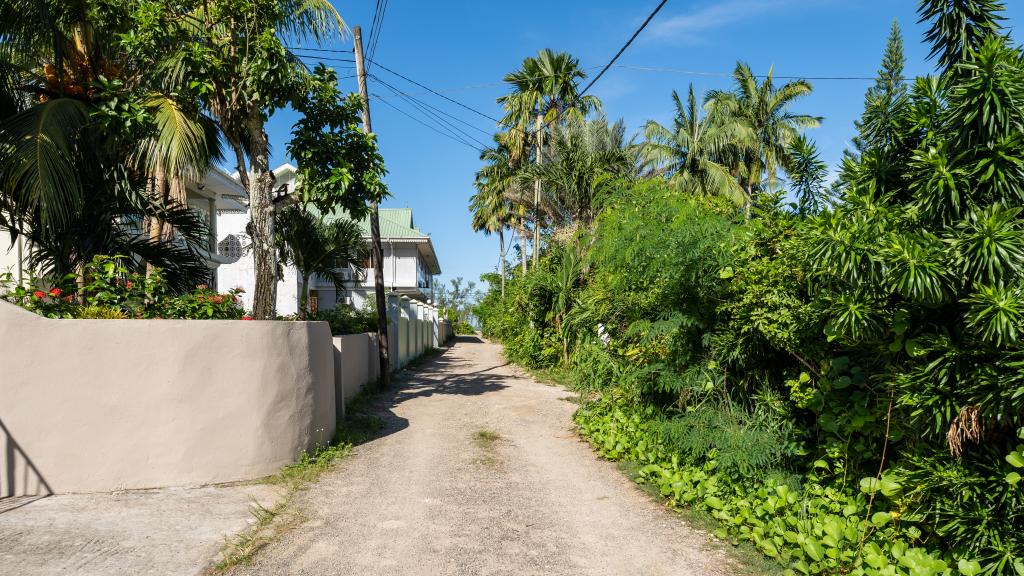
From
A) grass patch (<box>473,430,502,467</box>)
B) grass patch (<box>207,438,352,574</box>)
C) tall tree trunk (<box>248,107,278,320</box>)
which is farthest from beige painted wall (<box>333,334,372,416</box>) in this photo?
grass patch (<box>473,430,502,467</box>)

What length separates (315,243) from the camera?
17703 millimetres

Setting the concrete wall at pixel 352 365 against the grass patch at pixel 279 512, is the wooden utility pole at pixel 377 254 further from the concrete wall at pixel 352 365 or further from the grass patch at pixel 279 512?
the grass patch at pixel 279 512

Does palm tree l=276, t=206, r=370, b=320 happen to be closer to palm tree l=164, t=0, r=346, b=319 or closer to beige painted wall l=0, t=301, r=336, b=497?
palm tree l=164, t=0, r=346, b=319

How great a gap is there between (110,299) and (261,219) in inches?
107

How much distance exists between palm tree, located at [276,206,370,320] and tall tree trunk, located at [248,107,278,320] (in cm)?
723

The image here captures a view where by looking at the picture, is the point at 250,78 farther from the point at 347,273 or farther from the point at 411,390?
the point at 347,273

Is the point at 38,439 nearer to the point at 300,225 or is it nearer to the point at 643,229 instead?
the point at 643,229

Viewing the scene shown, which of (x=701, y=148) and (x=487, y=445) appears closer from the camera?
(x=487, y=445)

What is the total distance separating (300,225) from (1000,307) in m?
16.4

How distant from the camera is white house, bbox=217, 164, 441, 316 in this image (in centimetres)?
2513

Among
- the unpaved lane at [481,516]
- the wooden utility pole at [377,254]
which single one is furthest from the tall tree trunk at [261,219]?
the wooden utility pole at [377,254]

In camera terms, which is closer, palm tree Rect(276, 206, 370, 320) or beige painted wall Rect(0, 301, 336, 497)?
beige painted wall Rect(0, 301, 336, 497)

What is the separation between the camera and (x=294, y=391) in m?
6.70

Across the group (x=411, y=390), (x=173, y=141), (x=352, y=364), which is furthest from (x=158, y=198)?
(x=411, y=390)
